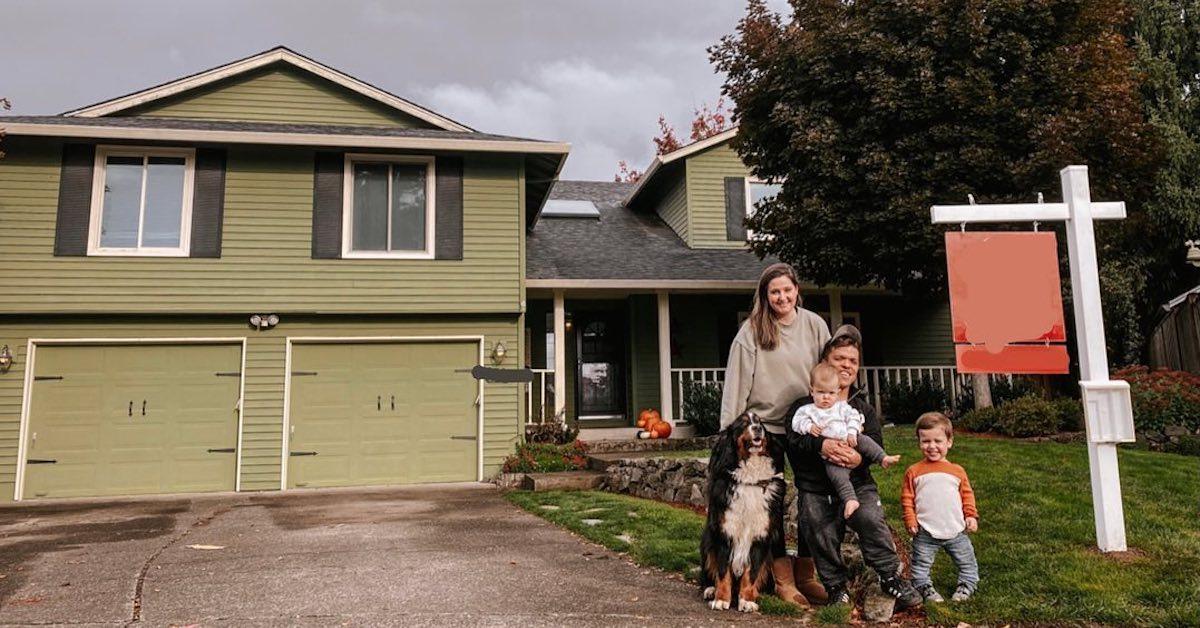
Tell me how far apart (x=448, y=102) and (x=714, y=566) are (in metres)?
35.4

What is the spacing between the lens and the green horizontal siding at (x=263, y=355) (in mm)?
8609

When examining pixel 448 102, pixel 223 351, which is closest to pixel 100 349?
pixel 223 351

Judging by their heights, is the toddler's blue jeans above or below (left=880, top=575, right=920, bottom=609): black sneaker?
above

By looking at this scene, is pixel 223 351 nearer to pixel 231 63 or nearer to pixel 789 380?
pixel 231 63

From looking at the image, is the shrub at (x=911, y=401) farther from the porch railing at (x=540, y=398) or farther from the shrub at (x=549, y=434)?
the porch railing at (x=540, y=398)

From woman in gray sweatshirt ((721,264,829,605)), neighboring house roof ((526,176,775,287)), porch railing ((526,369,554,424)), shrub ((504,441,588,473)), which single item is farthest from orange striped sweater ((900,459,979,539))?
neighboring house roof ((526,176,775,287))

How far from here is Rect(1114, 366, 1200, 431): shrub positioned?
320 inches

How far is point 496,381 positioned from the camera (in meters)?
9.45

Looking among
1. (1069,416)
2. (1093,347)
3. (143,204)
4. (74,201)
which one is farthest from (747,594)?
(74,201)

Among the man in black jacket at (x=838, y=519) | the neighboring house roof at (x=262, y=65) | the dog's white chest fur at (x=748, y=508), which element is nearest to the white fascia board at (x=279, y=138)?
the neighboring house roof at (x=262, y=65)

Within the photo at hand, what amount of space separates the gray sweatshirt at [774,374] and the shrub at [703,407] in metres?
6.98

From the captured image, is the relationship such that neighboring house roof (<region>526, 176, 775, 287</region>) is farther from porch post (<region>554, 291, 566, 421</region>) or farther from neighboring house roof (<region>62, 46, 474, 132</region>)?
neighboring house roof (<region>62, 46, 474, 132</region>)

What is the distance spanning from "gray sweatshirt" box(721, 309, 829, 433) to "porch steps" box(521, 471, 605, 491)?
5.11m

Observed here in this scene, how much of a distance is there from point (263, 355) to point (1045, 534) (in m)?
8.50
